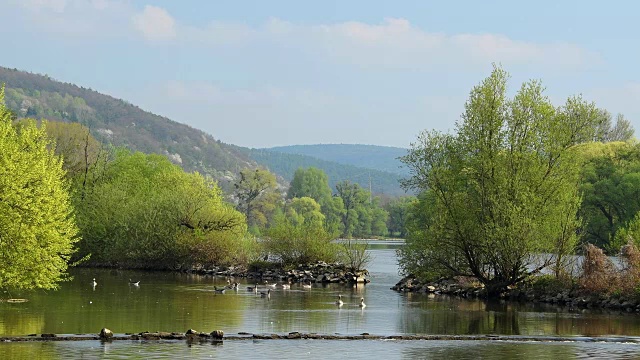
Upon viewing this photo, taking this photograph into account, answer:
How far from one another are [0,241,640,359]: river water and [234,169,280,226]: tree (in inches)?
3697

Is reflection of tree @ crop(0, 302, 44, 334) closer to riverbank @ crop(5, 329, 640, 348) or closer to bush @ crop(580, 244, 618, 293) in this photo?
A: riverbank @ crop(5, 329, 640, 348)

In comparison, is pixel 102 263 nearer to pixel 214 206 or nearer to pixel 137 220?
pixel 137 220

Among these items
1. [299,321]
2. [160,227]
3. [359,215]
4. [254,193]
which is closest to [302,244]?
[160,227]

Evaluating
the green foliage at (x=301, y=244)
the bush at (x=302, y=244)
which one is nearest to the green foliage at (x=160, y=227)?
the green foliage at (x=301, y=244)

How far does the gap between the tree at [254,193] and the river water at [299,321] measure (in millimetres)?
93897

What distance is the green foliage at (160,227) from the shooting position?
278ft

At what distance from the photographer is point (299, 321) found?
41875 millimetres

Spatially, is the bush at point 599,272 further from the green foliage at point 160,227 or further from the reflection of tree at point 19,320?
the green foliage at point 160,227

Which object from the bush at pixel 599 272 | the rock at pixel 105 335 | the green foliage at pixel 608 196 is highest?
the green foliage at pixel 608 196

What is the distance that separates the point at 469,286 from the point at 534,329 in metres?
20.0

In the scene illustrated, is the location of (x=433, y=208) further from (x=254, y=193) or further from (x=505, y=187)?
(x=254, y=193)

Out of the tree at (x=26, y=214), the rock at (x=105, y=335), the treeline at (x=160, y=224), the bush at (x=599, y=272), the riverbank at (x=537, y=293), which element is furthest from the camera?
the treeline at (x=160, y=224)

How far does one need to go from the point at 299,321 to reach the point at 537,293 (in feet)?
64.1

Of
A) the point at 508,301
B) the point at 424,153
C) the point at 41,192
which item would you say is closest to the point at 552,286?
the point at 508,301
